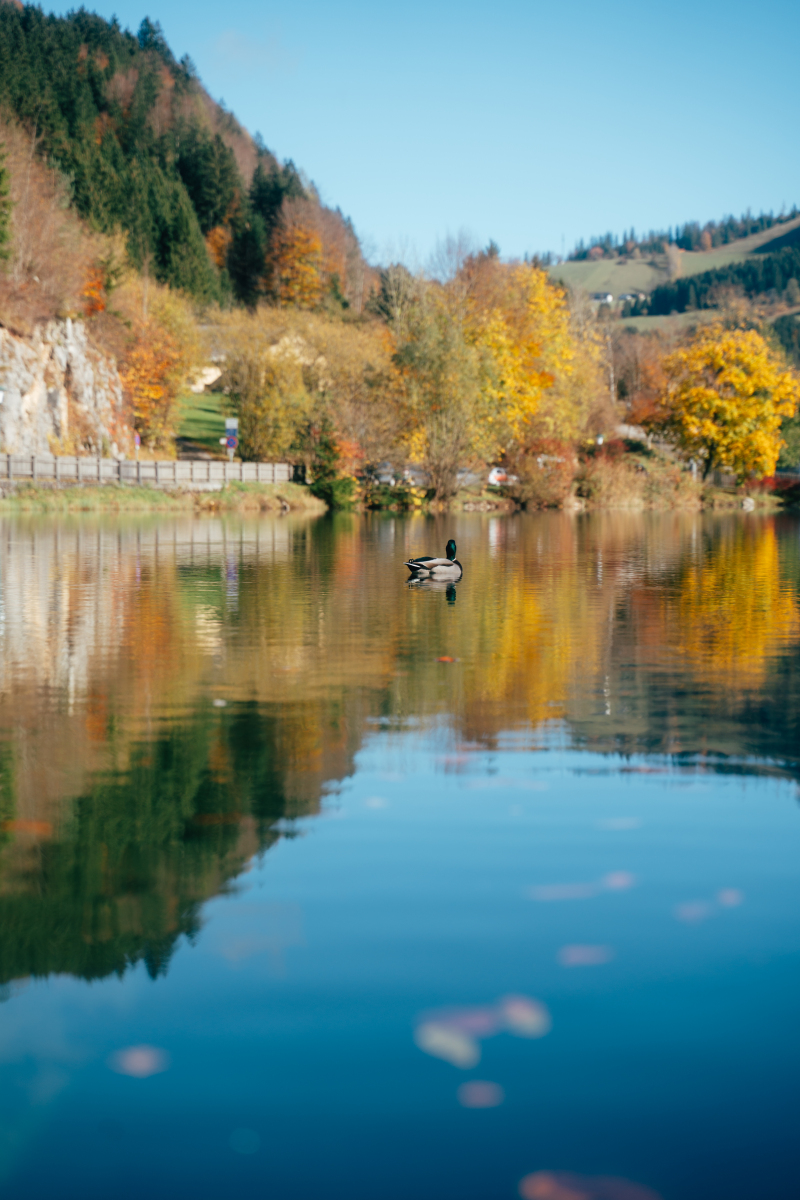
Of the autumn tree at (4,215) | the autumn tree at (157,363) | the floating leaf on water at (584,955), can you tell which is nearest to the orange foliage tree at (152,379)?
the autumn tree at (157,363)

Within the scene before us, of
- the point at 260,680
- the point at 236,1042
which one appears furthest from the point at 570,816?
the point at 260,680

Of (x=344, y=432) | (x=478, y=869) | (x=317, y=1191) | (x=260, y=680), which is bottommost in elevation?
(x=317, y=1191)

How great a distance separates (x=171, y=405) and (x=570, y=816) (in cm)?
6516

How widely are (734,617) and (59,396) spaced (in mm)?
46020

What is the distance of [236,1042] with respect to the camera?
11.5ft

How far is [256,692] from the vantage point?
9.20 metres

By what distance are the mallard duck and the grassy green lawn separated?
163 feet

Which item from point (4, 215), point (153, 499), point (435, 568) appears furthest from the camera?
point (153, 499)

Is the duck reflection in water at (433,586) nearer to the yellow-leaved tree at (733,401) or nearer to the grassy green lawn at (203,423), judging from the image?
the grassy green lawn at (203,423)

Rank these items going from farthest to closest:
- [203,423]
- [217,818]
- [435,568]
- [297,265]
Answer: [297,265], [203,423], [435,568], [217,818]

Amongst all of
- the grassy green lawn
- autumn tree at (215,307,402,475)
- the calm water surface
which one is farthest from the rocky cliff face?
Answer: the calm water surface

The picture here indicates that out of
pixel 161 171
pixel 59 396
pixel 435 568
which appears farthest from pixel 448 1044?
pixel 161 171

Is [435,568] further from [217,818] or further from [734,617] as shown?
[217,818]

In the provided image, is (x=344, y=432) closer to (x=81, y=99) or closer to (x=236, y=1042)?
(x=236, y=1042)
